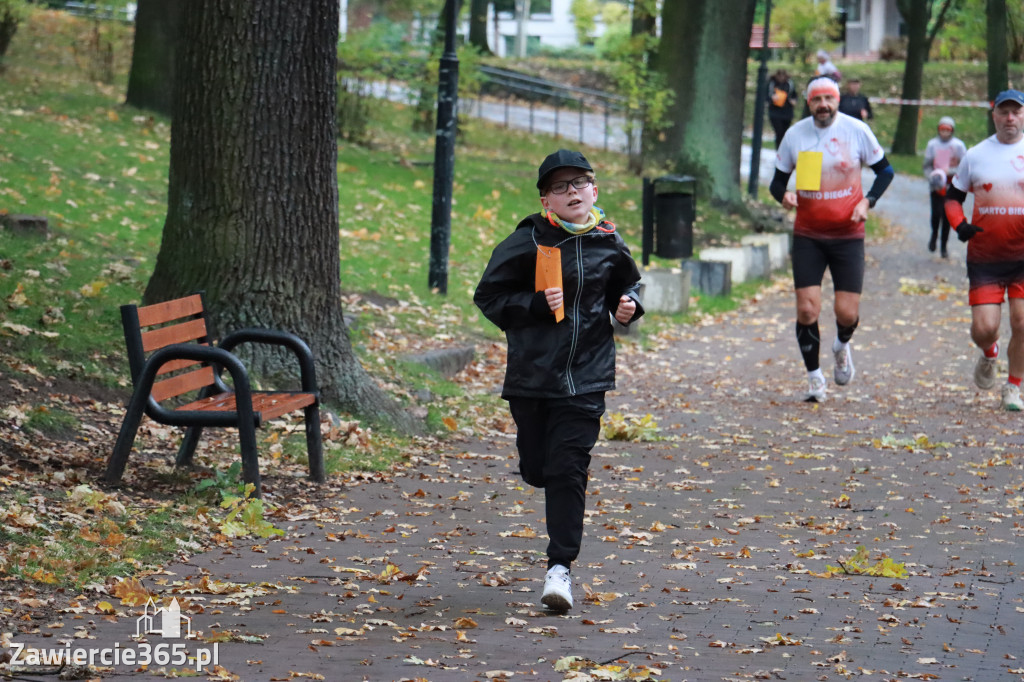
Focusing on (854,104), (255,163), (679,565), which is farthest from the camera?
(854,104)

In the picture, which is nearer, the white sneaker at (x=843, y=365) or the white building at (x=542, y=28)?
the white sneaker at (x=843, y=365)

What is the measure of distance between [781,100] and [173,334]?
2342cm

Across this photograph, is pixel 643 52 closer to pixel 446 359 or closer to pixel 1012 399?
pixel 446 359

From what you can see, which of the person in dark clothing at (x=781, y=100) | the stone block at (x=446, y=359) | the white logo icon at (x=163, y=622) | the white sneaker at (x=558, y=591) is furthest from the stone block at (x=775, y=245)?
the white logo icon at (x=163, y=622)

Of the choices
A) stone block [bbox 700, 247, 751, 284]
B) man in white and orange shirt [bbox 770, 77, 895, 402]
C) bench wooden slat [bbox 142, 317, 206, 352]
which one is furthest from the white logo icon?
stone block [bbox 700, 247, 751, 284]

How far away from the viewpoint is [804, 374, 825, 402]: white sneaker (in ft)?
37.1

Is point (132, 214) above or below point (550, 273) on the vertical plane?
below

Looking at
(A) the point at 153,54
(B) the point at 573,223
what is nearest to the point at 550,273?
(B) the point at 573,223

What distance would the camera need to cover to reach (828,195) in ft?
35.3

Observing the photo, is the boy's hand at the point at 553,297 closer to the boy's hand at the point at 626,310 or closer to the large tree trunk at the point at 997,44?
the boy's hand at the point at 626,310

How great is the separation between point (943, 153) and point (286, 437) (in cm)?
1469

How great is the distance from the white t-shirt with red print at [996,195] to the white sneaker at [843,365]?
1362 mm

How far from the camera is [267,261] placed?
880cm

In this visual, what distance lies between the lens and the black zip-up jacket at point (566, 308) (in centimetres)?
571
